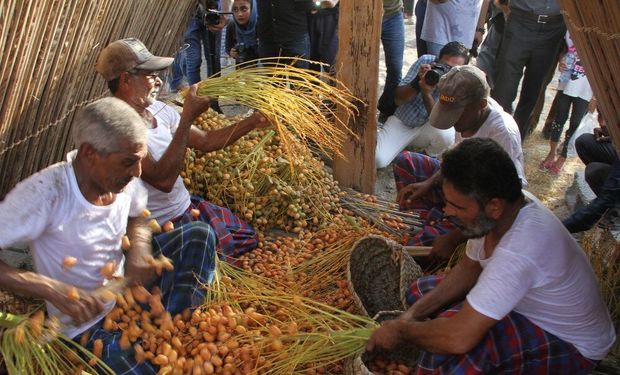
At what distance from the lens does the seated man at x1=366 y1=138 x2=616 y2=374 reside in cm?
204

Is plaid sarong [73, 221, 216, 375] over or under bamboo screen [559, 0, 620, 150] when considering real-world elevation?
under

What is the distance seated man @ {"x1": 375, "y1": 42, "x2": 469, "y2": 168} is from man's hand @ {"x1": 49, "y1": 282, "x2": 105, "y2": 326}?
2.76 meters

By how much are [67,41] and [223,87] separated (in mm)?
779

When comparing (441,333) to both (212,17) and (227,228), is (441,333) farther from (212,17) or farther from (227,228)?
(212,17)

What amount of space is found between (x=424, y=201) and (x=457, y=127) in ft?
1.60

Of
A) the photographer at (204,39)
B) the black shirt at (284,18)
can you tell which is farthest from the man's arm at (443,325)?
the photographer at (204,39)

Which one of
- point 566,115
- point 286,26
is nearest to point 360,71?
point 286,26

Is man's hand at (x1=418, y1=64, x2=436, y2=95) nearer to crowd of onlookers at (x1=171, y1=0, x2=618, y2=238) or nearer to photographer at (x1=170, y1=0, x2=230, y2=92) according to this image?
crowd of onlookers at (x1=171, y1=0, x2=618, y2=238)

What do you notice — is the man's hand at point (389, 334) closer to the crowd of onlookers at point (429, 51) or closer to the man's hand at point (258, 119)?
the man's hand at point (258, 119)

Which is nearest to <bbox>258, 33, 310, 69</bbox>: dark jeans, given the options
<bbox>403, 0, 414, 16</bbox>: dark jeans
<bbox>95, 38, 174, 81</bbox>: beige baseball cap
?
<bbox>95, 38, 174, 81</bbox>: beige baseball cap

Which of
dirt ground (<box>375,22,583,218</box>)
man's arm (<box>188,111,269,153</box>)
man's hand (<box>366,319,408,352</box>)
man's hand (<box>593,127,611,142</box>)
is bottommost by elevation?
dirt ground (<box>375,22,583,218</box>)

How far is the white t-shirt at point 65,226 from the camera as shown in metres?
2.06

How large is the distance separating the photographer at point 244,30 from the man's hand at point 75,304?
3557 mm

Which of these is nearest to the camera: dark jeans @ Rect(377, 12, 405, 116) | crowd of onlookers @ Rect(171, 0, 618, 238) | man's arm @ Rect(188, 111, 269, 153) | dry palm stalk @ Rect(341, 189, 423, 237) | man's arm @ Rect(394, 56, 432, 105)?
man's arm @ Rect(188, 111, 269, 153)
